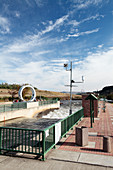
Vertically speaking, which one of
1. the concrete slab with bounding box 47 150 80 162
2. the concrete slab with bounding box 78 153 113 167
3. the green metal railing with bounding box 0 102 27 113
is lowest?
the concrete slab with bounding box 47 150 80 162

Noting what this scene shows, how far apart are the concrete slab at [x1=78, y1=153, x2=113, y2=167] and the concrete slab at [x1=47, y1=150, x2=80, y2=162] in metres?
0.20

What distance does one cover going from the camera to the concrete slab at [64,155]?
5613 mm

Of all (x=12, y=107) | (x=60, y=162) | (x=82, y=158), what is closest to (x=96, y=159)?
(x=82, y=158)

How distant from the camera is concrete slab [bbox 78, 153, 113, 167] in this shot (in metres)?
5.18

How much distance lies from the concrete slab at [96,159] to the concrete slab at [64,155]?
204 millimetres

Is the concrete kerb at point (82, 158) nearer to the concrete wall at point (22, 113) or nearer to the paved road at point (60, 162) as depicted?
the paved road at point (60, 162)

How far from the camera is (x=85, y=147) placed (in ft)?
22.7

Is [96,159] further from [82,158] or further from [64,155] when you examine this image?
[64,155]

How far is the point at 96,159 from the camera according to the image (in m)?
5.50

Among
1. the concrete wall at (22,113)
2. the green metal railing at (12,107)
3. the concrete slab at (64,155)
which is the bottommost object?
the concrete wall at (22,113)

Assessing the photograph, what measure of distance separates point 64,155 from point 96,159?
122 cm

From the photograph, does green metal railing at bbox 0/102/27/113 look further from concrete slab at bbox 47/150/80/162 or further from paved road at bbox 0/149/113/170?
concrete slab at bbox 47/150/80/162

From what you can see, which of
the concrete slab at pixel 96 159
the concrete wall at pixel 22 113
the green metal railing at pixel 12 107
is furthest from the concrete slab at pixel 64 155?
the green metal railing at pixel 12 107

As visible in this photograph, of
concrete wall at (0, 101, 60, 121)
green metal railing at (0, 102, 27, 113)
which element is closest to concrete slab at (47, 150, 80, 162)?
concrete wall at (0, 101, 60, 121)
